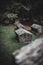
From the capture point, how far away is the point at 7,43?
21.3ft

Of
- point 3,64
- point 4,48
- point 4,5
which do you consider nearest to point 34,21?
point 4,5

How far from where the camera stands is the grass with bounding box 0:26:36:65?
17.9 ft

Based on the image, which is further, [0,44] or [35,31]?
[35,31]

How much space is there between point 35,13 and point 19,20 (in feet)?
5.27

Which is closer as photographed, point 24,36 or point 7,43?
point 7,43

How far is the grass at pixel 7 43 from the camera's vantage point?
5.45 metres

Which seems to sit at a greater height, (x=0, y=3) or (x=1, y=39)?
(x=0, y=3)

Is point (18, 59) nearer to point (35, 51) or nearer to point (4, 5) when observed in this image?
point (35, 51)

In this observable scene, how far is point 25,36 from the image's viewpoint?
661 cm

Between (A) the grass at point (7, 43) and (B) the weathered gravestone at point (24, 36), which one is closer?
(A) the grass at point (7, 43)

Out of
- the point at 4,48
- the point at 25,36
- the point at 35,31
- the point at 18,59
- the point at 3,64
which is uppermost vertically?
the point at 35,31

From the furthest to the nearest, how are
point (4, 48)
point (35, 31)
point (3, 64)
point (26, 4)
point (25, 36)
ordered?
point (26, 4)
point (35, 31)
point (25, 36)
point (4, 48)
point (3, 64)

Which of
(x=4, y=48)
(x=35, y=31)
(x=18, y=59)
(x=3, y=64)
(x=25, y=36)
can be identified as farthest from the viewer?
(x=35, y=31)

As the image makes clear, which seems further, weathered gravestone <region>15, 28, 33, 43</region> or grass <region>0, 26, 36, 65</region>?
weathered gravestone <region>15, 28, 33, 43</region>
